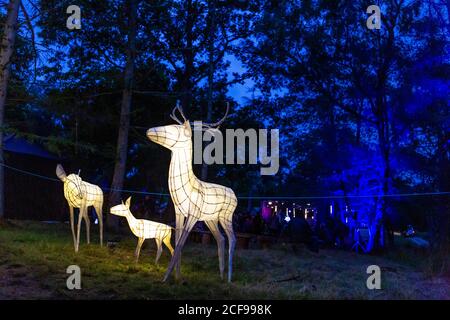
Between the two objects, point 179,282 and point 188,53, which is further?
point 188,53

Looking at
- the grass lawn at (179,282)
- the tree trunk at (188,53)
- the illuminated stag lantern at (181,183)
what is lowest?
the grass lawn at (179,282)

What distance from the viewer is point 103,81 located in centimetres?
1778

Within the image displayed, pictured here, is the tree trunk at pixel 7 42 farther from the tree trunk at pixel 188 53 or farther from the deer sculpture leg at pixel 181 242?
the tree trunk at pixel 188 53

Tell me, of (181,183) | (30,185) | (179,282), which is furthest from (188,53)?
(179,282)

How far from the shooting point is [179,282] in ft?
24.3

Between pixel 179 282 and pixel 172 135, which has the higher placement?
pixel 172 135

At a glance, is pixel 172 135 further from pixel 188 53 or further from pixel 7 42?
pixel 188 53

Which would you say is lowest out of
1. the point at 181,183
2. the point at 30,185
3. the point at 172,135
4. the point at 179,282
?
the point at 179,282

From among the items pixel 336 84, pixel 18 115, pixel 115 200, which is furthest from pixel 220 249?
pixel 18 115

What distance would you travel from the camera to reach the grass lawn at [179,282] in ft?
21.9

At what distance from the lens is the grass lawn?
669 cm

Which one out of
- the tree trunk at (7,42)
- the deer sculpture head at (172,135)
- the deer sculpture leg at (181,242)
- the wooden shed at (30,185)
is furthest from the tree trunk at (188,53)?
the deer sculpture leg at (181,242)

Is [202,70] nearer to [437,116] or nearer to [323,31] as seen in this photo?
[323,31]

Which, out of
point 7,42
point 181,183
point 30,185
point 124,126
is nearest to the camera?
point 181,183
